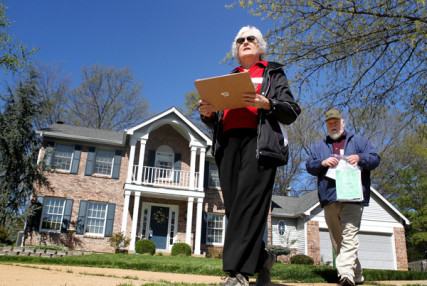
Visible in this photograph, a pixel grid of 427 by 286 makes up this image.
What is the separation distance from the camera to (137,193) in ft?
55.2

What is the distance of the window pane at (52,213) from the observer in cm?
1642

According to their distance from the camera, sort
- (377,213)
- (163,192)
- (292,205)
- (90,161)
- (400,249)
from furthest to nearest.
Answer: (292,205), (377,213), (400,249), (90,161), (163,192)

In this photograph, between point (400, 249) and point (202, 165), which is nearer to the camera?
point (202, 165)

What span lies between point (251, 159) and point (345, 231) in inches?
77.4

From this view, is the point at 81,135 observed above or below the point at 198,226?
above

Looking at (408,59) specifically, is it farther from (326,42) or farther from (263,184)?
(263,184)

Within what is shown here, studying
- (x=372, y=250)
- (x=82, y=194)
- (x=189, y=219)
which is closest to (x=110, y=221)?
(x=82, y=194)

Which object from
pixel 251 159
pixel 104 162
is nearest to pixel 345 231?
pixel 251 159

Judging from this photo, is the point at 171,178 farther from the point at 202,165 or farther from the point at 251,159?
the point at 251,159

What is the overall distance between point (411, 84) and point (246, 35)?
18.2 ft

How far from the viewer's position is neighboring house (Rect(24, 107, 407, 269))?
1662cm

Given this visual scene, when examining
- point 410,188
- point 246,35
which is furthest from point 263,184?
point 410,188

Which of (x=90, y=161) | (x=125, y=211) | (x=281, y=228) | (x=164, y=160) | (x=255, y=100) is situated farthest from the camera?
(x=281, y=228)

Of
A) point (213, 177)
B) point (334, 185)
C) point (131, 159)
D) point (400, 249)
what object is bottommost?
point (400, 249)
